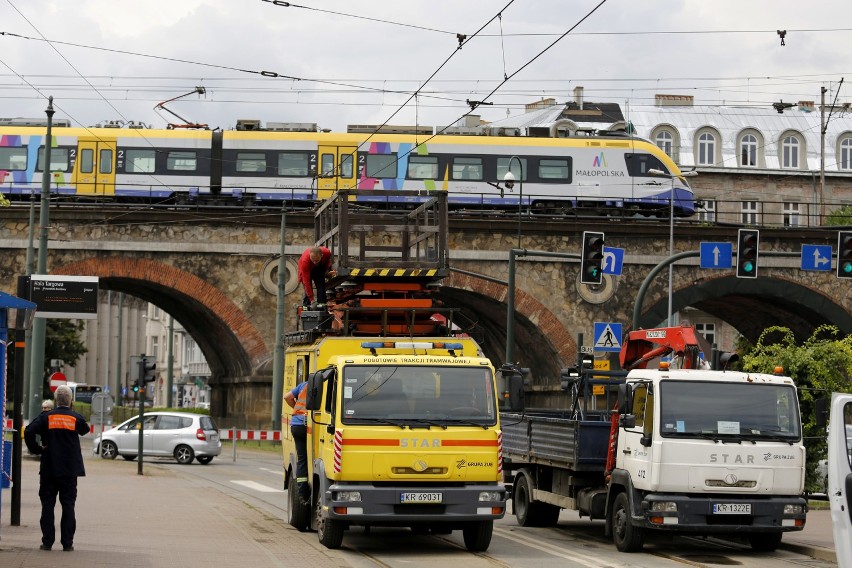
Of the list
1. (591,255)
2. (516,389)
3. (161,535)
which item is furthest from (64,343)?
(516,389)

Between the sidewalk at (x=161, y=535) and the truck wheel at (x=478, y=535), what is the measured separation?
5.16ft

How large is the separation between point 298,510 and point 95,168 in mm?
30201

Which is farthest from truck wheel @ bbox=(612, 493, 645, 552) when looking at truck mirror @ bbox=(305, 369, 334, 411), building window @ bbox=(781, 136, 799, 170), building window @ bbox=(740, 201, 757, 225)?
building window @ bbox=(781, 136, 799, 170)

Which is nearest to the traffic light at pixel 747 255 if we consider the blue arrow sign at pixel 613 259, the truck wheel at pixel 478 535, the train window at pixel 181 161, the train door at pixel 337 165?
the blue arrow sign at pixel 613 259

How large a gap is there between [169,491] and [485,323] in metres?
26.7

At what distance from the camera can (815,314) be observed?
46625 millimetres

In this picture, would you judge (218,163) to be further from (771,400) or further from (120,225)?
(771,400)

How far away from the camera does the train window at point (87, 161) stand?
45.1m

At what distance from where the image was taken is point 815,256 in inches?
1378

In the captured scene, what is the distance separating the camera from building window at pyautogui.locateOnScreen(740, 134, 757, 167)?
76000mm

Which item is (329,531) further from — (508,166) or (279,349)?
(508,166)

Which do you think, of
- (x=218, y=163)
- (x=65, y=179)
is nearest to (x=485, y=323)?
(x=218, y=163)

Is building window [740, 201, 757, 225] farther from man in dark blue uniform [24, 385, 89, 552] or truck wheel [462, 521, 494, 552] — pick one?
man in dark blue uniform [24, 385, 89, 552]

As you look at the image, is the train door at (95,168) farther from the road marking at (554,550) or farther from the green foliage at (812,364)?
the road marking at (554,550)
